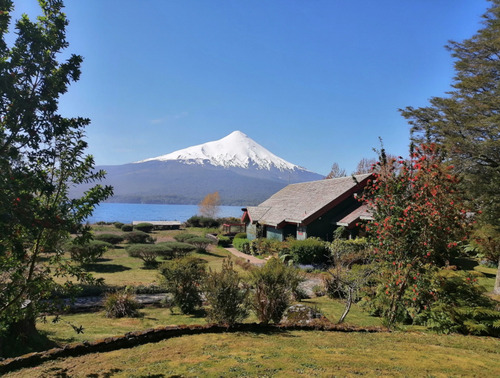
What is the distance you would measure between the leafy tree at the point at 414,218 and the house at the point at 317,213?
490 inches

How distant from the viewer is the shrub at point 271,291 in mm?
9930

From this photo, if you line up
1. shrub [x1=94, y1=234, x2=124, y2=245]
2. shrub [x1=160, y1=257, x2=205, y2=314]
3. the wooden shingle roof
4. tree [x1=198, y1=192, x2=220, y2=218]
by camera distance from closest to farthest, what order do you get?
1. shrub [x1=160, y1=257, x2=205, y2=314]
2. the wooden shingle roof
3. shrub [x1=94, y1=234, x2=124, y2=245]
4. tree [x1=198, y1=192, x2=220, y2=218]

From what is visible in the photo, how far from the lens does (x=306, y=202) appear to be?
29.3 m

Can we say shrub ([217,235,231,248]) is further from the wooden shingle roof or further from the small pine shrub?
the small pine shrub

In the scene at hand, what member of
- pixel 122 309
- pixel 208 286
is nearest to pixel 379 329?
pixel 208 286

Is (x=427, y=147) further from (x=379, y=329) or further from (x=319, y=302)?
(x=319, y=302)

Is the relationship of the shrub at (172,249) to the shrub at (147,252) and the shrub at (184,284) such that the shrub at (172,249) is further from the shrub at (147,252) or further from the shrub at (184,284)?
the shrub at (184,284)

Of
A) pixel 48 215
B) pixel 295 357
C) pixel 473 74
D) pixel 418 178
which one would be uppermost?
pixel 473 74

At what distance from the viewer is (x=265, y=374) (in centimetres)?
560

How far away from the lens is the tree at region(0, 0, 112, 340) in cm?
425

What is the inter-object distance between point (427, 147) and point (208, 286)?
773cm

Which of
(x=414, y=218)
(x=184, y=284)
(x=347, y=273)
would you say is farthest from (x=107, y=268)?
(x=414, y=218)

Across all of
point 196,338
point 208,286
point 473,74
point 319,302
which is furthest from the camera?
point 473,74

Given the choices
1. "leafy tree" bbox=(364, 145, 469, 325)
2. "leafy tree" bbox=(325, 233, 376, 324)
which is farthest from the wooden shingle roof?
"leafy tree" bbox=(364, 145, 469, 325)
